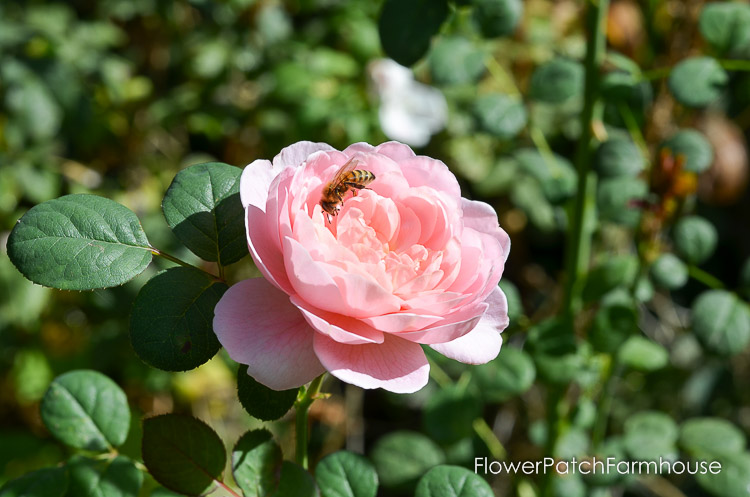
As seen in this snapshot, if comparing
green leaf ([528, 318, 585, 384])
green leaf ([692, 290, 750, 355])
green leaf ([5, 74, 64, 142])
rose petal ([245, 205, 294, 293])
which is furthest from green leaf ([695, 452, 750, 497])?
green leaf ([5, 74, 64, 142])

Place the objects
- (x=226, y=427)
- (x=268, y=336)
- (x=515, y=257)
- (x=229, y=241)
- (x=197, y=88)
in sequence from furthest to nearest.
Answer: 1. (x=515, y=257)
2. (x=197, y=88)
3. (x=226, y=427)
4. (x=229, y=241)
5. (x=268, y=336)

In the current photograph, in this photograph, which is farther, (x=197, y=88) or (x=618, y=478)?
(x=197, y=88)

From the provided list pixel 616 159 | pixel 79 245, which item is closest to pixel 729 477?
pixel 616 159

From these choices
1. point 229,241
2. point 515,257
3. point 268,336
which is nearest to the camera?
point 268,336

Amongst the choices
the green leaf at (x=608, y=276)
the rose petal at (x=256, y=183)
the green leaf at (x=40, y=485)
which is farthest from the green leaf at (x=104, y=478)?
the green leaf at (x=608, y=276)

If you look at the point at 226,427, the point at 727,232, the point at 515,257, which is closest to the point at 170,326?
the point at 226,427

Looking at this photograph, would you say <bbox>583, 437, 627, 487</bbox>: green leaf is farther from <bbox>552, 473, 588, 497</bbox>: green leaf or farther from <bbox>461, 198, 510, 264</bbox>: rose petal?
<bbox>461, 198, 510, 264</bbox>: rose petal

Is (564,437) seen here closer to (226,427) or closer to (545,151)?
(545,151)
